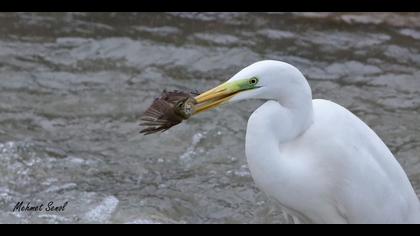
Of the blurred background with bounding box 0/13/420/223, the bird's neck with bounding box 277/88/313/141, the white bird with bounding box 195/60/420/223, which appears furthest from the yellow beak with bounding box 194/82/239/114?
the blurred background with bounding box 0/13/420/223

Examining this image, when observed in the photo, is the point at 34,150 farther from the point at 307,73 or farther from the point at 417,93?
the point at 417,93

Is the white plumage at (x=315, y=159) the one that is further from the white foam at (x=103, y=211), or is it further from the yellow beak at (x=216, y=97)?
the white foam at (x=103, y=211)

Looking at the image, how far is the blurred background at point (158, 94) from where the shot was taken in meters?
4.75

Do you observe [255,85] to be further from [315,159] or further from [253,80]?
[315,159]

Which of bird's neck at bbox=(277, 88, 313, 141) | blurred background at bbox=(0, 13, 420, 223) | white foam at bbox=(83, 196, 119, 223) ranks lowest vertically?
blurred background at bbox=(0, 13, 420, 223)

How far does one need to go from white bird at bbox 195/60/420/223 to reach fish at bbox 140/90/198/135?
4 cm

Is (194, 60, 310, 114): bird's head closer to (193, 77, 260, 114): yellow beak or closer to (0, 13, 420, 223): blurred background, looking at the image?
(193, 77, 260, 114): yellow beak

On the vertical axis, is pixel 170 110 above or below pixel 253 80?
below

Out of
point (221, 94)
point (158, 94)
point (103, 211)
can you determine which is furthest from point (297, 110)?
point (158, 94)

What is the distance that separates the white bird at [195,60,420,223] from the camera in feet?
10.2

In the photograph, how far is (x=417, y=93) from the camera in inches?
238

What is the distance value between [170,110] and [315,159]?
688 mm

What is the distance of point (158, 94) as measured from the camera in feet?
19.6

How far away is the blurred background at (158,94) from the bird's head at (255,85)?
5.17 feet
